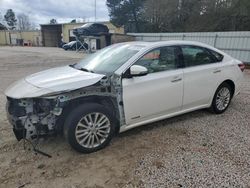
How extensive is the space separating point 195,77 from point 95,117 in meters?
1.98

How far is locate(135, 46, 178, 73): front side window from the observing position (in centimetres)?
377

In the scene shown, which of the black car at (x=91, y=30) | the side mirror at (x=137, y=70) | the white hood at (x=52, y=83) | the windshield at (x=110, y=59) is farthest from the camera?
the black car at (x=91, y=30)

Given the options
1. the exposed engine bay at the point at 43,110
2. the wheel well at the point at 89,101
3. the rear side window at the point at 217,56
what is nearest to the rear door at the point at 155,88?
the wheel well at the point at 89,101

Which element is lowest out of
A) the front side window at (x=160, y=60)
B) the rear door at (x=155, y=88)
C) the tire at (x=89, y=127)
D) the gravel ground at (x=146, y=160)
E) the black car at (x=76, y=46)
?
the black car at (x=76, y=46)

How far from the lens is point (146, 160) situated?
→ 3203 millimetres

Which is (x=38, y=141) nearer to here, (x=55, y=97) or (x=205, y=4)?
(x=55, y=97)

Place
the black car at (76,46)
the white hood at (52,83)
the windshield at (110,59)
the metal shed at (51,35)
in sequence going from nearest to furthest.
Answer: the white hood at (52,83)
the windshield at (110,59)
the black car at (76,46)
the metal shed at (51,35)

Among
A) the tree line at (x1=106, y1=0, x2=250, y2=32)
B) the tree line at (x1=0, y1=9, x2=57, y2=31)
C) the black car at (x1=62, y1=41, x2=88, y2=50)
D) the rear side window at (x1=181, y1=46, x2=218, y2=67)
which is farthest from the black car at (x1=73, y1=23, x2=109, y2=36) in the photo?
the tree line at (x1=0, y1=9, x2=57, y2=31)

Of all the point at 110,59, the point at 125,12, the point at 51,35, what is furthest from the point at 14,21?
the point at 110,59

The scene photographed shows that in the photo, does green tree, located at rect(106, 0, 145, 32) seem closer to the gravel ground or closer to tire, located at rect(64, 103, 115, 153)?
the gravel ground

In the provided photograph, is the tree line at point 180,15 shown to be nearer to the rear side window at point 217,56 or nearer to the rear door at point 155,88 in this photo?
the rear side window at point 217,56

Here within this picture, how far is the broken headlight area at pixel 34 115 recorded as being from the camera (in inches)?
123

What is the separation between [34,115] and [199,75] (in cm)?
284

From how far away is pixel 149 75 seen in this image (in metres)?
3.71
